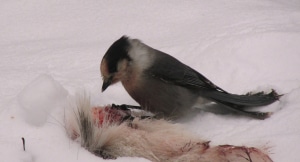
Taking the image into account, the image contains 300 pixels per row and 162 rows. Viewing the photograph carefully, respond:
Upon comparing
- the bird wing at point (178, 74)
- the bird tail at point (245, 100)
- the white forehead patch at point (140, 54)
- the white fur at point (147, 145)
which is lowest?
the white fur at point (147, 145)

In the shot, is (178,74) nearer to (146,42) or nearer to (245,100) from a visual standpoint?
(245,100)

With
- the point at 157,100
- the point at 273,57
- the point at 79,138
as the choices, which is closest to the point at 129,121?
the point at 79,138

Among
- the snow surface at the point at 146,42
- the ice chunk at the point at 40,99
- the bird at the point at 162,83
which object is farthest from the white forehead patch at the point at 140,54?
the ice chunk at the point at 40,99

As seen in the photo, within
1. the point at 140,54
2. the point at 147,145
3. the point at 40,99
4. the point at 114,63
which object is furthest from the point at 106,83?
the point at 147,145

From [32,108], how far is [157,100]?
2.88ft

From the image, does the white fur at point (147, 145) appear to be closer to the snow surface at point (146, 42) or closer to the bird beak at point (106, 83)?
the snow surface at point (146, 42)

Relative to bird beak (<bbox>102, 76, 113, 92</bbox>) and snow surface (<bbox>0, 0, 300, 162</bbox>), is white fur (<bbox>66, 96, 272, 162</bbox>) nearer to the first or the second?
snow surface (<bbox>0, 0, 300, 162</bbox>)

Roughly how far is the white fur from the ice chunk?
0.35ft

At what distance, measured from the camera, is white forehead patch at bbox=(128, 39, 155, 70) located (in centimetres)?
297

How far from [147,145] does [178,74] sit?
Answer: 2.88 ft

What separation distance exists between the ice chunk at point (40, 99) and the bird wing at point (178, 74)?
0.74 m

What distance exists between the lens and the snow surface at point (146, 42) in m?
2.16

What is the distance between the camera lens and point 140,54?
301 centimetres

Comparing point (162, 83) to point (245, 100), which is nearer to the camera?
point (245, 100)
